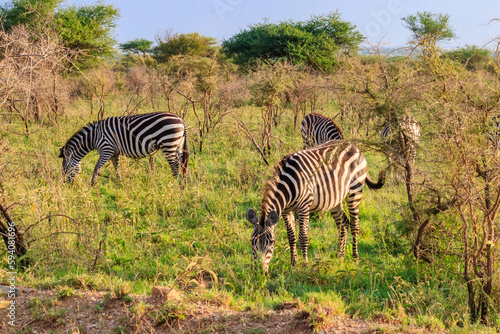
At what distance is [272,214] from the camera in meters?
4.35

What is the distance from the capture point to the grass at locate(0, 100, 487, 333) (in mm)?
3733

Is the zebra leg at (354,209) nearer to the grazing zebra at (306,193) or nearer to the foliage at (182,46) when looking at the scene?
the grazing zebra at (306,193)

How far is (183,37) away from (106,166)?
1913 cm

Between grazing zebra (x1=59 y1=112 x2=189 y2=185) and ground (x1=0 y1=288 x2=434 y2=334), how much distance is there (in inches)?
181

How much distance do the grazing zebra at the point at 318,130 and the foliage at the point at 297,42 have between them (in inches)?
443

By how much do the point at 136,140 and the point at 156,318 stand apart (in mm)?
5341

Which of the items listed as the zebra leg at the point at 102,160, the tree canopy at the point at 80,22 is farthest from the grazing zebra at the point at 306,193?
the tree canopy at the point at 80,22

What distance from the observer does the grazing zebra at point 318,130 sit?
877 centimetres

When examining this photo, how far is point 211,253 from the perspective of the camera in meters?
4.72

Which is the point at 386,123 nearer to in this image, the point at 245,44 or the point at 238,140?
the point at 238,140

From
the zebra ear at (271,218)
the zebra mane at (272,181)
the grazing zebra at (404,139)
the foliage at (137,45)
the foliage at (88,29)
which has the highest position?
the foliage at (137,45)

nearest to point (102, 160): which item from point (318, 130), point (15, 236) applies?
point (15, 236)

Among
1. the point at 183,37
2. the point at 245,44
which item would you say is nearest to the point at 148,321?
the point at 245,44

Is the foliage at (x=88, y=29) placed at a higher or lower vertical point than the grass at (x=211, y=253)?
higher
